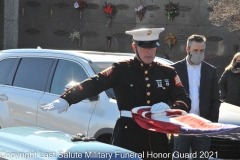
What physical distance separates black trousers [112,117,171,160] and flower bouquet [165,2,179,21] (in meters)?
15.0

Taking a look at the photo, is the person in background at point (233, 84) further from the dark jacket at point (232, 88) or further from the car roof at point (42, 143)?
the car roof at point (42, 143)

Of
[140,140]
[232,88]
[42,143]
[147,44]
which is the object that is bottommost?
[232,88]

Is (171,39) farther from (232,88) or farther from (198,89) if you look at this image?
(198,89)

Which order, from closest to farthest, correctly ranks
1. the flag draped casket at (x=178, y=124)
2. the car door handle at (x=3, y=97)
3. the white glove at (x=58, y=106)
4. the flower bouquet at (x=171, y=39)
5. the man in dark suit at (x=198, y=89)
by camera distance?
1. the flag draped casket at (x=178, y=124)
2. the white glove at (x=58, y=106)
3. the man in dark suit at (x=198, y=89)
4. the car door handle at (x=3, y=97)
5. the flower bouquet at (x=171, y=39)

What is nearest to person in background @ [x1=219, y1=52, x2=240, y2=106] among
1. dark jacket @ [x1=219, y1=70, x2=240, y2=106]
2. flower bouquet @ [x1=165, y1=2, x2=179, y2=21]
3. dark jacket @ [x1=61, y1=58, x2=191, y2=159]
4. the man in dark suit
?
dark jacket @ [x1=219, y1=70, x2=240, y2=106]

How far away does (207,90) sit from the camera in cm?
577

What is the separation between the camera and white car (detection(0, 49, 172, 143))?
6.03 metres

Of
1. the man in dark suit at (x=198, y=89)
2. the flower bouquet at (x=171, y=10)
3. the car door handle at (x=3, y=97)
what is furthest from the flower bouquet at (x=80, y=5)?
the man in dark suit at (x=198, y=89)

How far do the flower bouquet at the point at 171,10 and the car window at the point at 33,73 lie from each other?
12.5 m

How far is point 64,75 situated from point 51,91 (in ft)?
0.80

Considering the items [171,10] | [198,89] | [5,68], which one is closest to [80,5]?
[171,10]

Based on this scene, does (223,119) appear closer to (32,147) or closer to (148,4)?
(32,147)

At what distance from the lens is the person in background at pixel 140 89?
442cm

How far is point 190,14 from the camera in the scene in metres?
19.1
